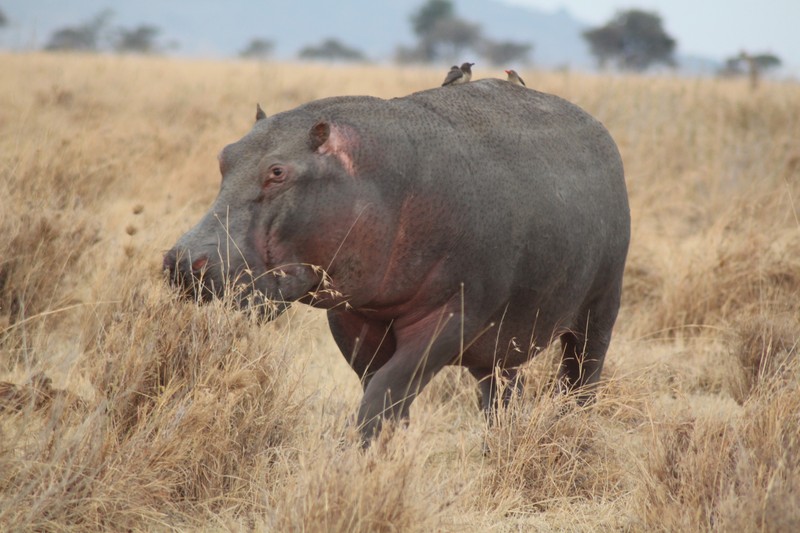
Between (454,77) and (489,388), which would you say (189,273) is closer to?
(454,77)

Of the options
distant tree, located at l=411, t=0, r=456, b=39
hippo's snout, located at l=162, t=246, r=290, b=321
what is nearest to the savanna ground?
hippo's snout, located at l=162, t=246, r=290, b=321

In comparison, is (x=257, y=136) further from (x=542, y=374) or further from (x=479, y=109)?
(x=542, y=374)

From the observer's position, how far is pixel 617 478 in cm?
404

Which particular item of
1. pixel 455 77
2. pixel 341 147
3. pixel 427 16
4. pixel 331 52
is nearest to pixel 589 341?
pixel 455 77

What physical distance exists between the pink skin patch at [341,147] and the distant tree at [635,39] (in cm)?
3488

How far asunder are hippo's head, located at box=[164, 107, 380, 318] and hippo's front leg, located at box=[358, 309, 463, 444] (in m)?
0.36

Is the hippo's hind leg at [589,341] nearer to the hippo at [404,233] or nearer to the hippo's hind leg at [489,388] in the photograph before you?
the hippo's hind leg at [489,388]

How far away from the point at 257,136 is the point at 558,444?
1500mm

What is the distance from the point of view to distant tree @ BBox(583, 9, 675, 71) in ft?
124

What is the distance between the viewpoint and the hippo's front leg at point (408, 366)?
3.62 m

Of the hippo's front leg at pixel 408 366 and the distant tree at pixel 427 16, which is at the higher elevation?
the hippo's front leg at pixel 408 366

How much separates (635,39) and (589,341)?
35.9 m

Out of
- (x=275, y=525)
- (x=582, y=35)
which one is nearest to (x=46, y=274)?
(x=275, y=525)

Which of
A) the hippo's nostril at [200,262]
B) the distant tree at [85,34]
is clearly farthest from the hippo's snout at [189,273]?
the distant tree at [85,34]
